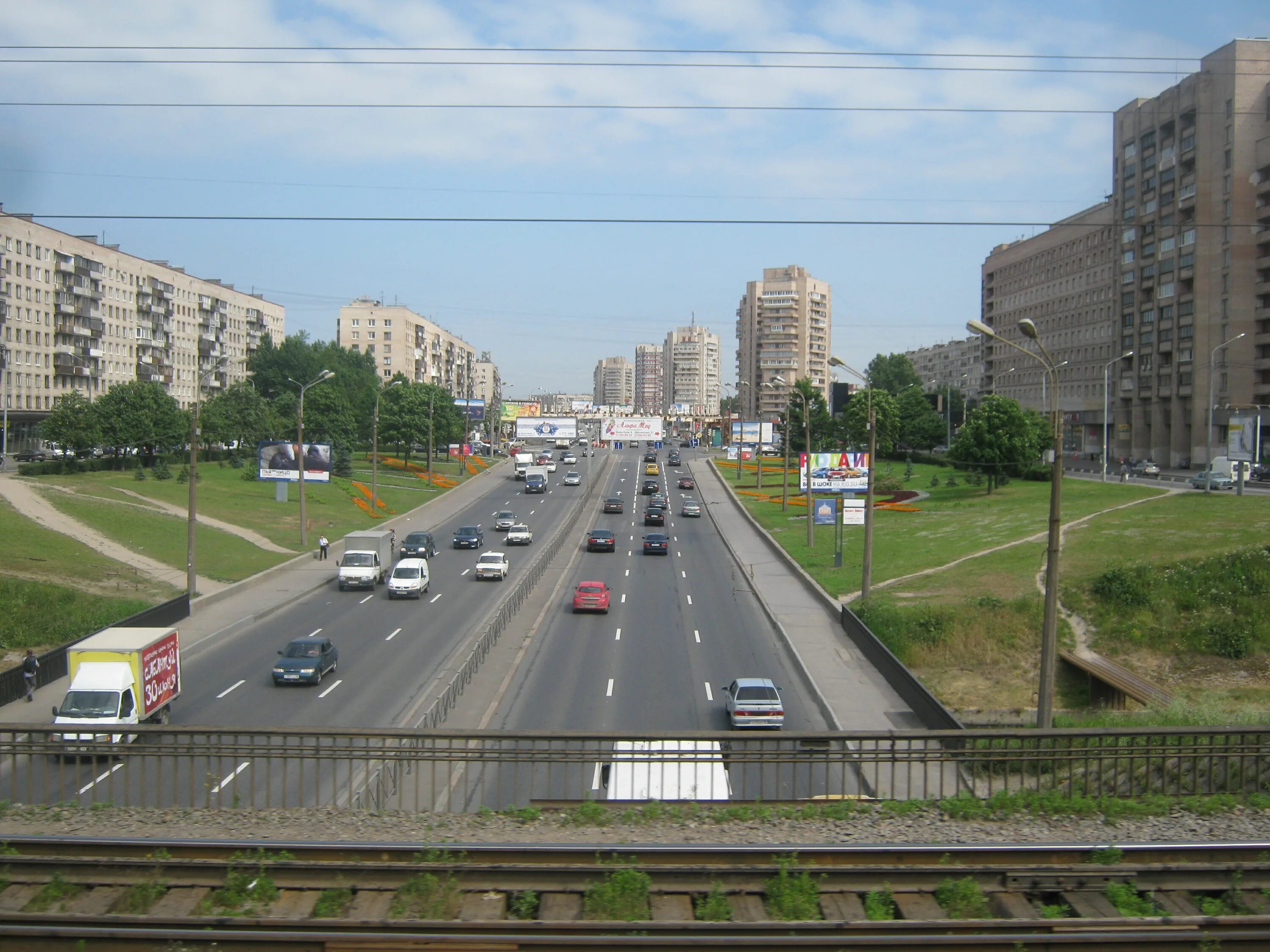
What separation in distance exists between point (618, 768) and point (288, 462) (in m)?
41.7

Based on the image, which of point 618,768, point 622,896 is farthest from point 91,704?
point 622,896

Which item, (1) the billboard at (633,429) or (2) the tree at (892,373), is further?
(2) the tree at (892,373)

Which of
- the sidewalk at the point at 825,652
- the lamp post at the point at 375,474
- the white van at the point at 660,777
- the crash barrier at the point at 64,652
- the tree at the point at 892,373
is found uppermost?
the tree at the point at 892,373

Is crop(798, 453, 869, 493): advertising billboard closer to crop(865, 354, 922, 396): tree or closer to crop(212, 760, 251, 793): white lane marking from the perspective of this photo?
crop(212, 760, 251, 793): white lane marking

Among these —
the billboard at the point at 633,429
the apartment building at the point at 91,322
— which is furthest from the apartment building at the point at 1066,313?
the apartment building at the point at 91,322

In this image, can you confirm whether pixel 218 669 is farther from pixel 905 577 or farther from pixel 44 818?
pixel 905 577

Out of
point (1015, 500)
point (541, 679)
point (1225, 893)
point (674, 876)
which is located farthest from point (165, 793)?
point (1015, 500)

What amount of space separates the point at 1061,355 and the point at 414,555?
2988 inches

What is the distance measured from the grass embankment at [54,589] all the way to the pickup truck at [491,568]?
11174 millimetres

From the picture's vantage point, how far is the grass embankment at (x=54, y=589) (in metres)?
25.3

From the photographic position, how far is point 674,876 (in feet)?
28.3

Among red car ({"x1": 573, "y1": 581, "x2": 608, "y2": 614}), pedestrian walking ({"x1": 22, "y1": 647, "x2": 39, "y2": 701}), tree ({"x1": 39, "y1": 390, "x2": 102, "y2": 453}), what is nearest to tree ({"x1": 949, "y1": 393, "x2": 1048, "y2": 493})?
red car ({"x1": 573, "y1": 581, "x2": 608, "y2": 614})

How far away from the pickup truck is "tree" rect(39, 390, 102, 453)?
34.4 metres

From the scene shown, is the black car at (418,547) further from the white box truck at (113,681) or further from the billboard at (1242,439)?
the billboard at (1242,439)
